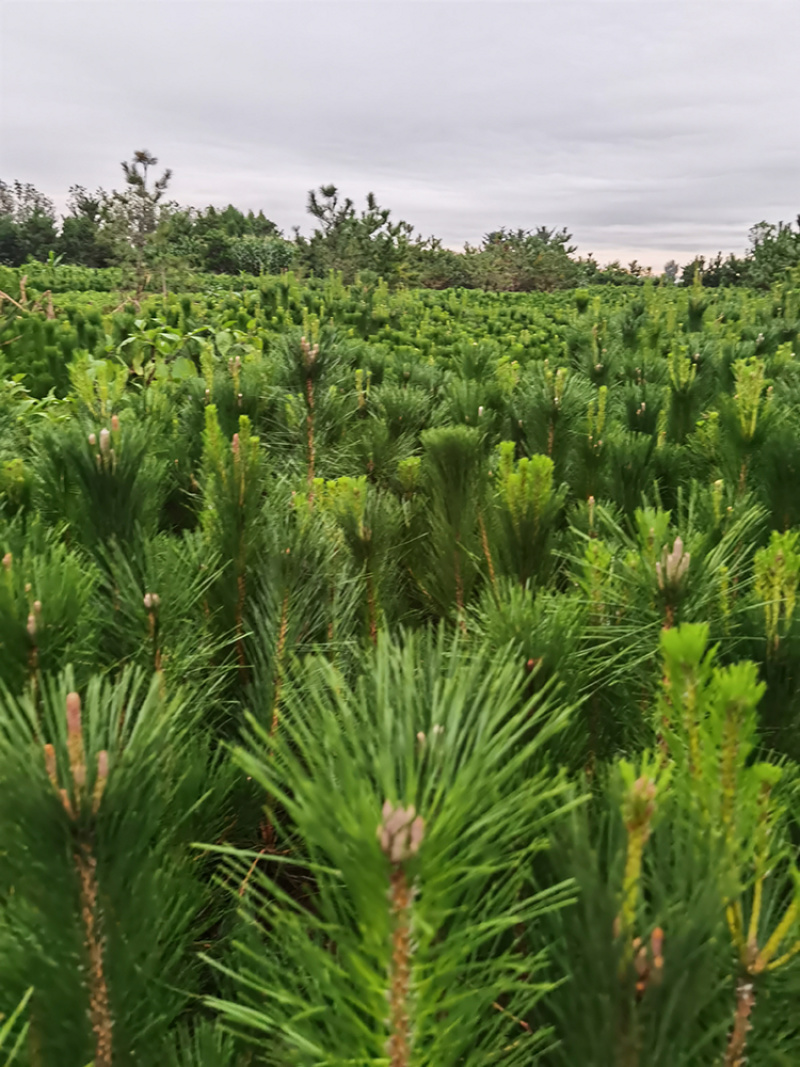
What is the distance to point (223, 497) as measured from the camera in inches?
31.1

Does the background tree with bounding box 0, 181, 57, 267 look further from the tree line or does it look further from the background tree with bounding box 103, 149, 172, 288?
the background tree with bounding box 103, 149, 172, 288

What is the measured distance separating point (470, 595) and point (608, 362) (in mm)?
1311

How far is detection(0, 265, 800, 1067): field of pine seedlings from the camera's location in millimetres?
299

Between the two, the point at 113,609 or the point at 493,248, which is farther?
the point at 493,248

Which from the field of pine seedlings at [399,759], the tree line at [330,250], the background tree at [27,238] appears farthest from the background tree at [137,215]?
the background tree at [27,238]

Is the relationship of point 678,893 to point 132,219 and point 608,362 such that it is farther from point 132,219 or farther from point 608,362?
point 132,219

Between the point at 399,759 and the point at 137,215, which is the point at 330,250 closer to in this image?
the point at 137,215

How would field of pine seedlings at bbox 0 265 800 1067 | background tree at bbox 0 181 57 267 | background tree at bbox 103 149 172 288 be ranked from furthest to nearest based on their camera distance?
background tree at bbox 0 181 57 267, background tree at bbox 103 149 172 288, field of pine seedlings at bbox 0 265 800 1067

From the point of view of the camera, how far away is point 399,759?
33 centimetres

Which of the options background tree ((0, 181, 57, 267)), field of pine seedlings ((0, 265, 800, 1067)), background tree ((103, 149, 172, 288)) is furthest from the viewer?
background tree ((0, 181, 57, 267))

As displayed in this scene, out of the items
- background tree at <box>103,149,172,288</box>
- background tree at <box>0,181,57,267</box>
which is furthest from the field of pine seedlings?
background tree at <box>0,181,57,267</box>

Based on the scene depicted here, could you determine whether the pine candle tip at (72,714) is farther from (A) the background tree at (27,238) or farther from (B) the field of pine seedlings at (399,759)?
(A) the background tree at (27,238)

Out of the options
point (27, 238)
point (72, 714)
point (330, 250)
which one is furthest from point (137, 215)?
point (27, 238)

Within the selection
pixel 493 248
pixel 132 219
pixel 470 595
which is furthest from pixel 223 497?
pixel 493 248
